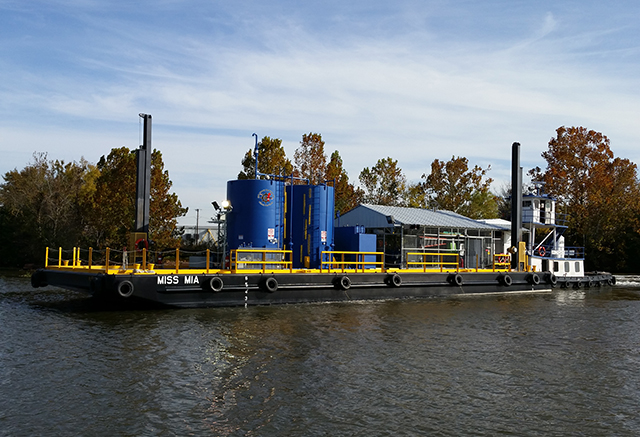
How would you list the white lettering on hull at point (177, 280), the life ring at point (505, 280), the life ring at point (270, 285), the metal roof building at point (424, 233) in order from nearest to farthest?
1. the white lettering on hull at point (177, 280)
2. the life ring at point (270, 285)
3. the life ring at point (505, 280)
4. the metal roof building at point (424, 233)

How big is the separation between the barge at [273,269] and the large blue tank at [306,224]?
4 cm

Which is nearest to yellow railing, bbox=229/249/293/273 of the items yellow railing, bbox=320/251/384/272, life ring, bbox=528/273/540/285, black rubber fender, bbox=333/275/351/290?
yellow railing, bbox=320/251/384/272

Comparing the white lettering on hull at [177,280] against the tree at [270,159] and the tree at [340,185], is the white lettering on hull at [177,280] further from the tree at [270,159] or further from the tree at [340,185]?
the tree at [340,185]

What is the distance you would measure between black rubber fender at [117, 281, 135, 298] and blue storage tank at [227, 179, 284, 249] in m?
5.46

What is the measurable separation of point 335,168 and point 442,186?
43.9 ft

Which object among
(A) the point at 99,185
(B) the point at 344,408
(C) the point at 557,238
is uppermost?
(A) the point at 99,185

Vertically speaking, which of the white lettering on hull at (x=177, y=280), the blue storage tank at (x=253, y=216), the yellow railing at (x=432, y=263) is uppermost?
the blue storage tank at (x=253, y=216)

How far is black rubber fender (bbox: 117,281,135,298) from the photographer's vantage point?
18.7 meters

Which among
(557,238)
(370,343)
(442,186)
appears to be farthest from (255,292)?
(442,186)

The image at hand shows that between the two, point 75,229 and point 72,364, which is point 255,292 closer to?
point 72,364

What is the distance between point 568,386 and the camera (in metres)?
11.8

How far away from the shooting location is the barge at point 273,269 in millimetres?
19828

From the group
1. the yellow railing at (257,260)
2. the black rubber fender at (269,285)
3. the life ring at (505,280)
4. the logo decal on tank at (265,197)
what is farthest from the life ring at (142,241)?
the life ring at (505,280)

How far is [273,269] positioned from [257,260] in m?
0.77
